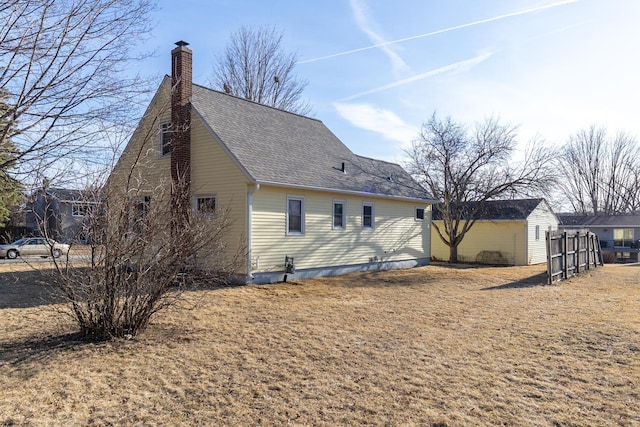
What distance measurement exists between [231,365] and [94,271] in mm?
2368

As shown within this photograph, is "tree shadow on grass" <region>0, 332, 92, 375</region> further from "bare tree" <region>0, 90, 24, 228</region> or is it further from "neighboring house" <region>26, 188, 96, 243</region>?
"bare tree" <region>0, 90, 24, 228</region>

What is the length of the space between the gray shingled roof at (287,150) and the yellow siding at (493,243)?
7.68m

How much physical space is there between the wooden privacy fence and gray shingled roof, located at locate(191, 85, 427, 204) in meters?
6.18

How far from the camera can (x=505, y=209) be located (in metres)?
25.8

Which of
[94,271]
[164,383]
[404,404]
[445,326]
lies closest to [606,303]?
[445,326]

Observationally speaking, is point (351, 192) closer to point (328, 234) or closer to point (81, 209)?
point (328, 234)

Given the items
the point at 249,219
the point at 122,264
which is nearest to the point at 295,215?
the point at 249,219

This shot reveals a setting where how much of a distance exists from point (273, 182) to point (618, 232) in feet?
Answer: 107

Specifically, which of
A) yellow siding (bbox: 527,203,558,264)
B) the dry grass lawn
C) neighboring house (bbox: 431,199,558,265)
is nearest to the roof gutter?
the dry grass lawn

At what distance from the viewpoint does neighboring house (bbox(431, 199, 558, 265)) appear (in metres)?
24.8

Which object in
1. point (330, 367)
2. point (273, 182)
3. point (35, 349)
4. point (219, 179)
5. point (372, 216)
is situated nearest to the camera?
point (330, 367)

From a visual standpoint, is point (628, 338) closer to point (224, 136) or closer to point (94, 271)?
point (94, 271)

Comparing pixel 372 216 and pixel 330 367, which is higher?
pixel 372 216

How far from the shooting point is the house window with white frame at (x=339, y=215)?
15.5 m
